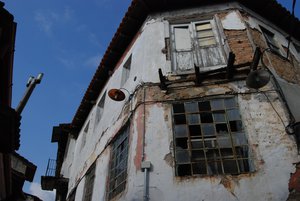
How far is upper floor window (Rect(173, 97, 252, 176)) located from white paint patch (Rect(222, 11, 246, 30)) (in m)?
2.76

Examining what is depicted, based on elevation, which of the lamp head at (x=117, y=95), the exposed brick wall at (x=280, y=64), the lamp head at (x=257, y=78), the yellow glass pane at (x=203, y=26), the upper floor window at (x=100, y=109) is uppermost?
the yellow glass pane at (x=203, y=26)

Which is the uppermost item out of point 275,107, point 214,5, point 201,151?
point 214,5

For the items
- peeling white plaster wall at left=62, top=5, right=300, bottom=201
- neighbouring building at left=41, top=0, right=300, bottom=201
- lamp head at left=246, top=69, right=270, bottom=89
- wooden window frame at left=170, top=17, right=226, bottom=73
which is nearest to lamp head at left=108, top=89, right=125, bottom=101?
neighbouring building at left=41, top=0, right=300, bottom=201

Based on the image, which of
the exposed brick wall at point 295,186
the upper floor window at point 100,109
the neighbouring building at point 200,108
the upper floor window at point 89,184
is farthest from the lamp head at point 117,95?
the exposed brick wall at point 295,186

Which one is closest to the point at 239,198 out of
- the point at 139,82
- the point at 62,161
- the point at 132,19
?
the point at 139,82

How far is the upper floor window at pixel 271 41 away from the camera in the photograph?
31.4ft

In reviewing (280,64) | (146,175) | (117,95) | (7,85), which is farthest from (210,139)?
(7,85)

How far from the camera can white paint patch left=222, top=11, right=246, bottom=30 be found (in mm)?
9320

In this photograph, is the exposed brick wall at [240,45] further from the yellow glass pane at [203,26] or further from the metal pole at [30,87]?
the metal pole at [30,87]

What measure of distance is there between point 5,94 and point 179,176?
3864mm

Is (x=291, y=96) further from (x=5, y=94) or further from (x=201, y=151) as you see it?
(x=5, y=94)

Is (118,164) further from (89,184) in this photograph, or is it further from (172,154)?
(89,184)

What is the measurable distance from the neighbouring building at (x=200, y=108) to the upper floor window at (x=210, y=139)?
0.02 m

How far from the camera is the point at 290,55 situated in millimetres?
9938
